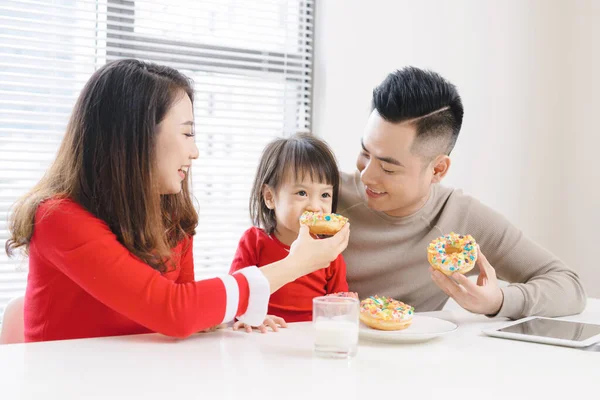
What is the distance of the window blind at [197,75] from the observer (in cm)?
266

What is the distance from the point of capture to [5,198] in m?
2.62

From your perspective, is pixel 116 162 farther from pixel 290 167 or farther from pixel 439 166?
pixel 439 166

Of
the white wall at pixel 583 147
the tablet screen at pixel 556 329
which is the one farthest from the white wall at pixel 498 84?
the tablet screen at pixel 556 329

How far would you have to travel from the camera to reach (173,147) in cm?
152

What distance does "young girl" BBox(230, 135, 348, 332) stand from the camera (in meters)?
1.83

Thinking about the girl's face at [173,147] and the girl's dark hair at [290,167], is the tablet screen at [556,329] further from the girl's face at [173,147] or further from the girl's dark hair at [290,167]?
the girl's face at [173,147]

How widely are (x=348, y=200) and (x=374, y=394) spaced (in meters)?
1.10

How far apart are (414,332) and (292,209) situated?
627 mm

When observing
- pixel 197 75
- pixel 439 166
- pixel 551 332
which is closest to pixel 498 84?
pixel 197 75

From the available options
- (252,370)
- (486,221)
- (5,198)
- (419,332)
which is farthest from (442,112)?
(5,198)

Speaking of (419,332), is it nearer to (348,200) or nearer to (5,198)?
(348,200)

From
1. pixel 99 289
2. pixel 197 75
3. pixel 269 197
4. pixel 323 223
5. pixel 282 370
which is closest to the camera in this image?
pixel 282 370

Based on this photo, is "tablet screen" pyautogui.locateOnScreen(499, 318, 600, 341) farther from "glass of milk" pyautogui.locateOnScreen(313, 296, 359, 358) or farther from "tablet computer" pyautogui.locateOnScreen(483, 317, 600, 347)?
"glass of milk" pyautogui.locateOnScreen(313, 296, 359, 358)

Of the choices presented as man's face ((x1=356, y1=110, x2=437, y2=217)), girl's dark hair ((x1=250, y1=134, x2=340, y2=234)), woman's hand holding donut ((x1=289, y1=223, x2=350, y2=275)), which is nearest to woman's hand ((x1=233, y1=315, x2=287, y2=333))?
woman's hand holding donut ((x1=289, y1=223, x2=350, y2=275))
